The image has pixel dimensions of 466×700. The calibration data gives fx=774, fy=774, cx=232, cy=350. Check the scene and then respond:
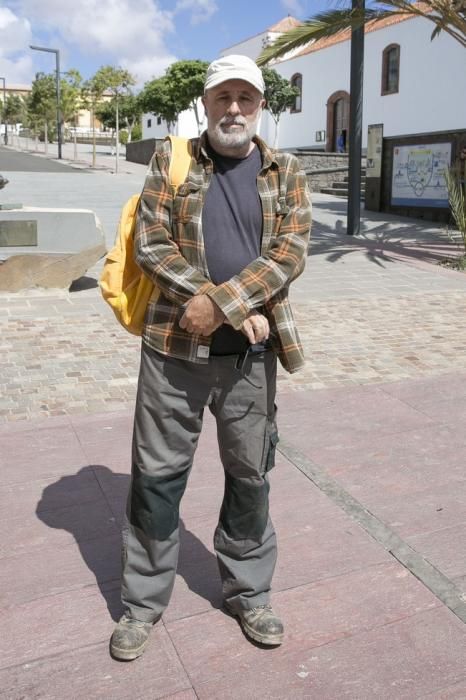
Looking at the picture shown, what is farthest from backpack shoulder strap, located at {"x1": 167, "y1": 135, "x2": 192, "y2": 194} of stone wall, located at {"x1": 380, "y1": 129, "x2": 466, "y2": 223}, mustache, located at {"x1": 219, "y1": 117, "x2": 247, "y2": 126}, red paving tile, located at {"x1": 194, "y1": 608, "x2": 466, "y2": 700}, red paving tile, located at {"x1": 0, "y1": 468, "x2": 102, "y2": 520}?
stone wall, located at {"x1": 380, "y1": 129, "x2": 466, "y2": 223}

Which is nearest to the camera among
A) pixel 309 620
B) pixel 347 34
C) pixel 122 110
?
pixel 309 620

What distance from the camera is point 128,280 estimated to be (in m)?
2.66

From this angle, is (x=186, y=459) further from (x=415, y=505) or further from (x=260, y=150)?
(x=415, y=505)

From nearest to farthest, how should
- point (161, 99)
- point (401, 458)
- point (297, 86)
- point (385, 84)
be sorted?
point (401, 458) → point (385, 84) → point (297, 86) → point (161, 99)

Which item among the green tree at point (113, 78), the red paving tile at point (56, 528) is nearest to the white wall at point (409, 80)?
the green tree at point (113, 78)

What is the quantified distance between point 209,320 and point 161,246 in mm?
283

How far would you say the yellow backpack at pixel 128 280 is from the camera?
8.59ft

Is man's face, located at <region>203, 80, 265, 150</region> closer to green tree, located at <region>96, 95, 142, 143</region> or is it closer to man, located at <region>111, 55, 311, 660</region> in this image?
man, located at <region>111, 55, 311, 660</region>

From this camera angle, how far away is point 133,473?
268 centimetres

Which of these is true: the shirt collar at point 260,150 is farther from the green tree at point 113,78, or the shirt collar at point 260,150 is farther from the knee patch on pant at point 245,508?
the green tree at point 113,78

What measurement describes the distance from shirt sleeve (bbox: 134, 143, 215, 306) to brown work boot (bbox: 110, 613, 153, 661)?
113cm

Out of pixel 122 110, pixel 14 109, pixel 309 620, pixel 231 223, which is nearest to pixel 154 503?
pixel 309 620

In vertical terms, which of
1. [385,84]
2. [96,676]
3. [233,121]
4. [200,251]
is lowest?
[96,676]

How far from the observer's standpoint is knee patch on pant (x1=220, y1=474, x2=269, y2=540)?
2.71 metres
